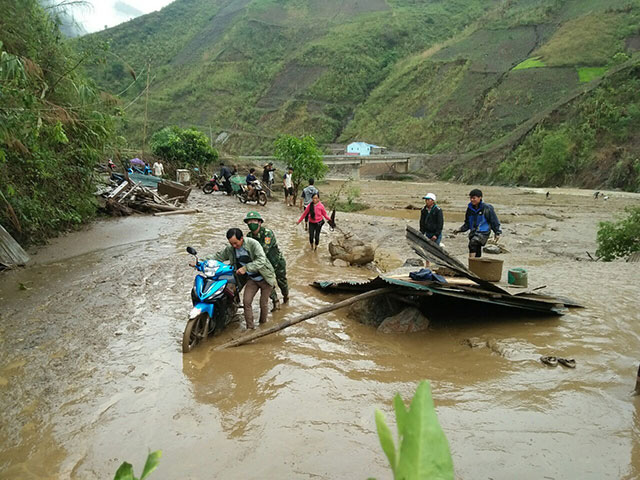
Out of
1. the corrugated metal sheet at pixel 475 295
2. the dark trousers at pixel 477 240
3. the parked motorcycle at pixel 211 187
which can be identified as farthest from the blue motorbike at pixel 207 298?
the parked motorcycle at pixel 211 187

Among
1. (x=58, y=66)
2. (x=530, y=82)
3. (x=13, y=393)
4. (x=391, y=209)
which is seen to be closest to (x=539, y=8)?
(x=530, y=82)

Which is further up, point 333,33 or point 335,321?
point 333,33

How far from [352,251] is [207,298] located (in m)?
5.20

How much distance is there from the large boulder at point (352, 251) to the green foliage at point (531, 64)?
2227 inches

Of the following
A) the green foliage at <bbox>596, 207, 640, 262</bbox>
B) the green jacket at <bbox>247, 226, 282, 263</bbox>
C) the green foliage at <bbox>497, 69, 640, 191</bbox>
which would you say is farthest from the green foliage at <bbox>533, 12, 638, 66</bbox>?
the green jacket at <bbox>247, 226, 282, 263</bbox>

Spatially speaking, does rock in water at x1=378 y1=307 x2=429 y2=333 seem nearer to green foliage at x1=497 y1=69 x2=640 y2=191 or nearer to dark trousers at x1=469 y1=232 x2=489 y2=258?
dark trousers at x1=469 y1=232 x2=489 y2=258

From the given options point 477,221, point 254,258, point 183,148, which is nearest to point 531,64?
point 183,148

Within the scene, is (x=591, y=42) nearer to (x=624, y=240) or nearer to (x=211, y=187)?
(x=211, y=187)

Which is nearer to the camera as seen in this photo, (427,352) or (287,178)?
(427,352)

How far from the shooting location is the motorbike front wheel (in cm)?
530

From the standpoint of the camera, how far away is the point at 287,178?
65.6 ft

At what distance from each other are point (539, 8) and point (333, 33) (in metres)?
39.8

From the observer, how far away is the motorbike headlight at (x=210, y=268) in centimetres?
554

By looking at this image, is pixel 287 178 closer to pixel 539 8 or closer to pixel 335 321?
pixel 335 321
